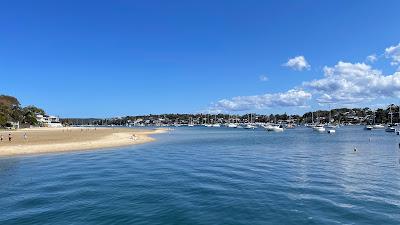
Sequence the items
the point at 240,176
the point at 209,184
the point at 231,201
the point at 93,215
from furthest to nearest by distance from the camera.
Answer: the point at 240,176
the point at 209,184
the point at 231,201
the point at 93,215

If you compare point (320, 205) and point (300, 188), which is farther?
point (300, 188)

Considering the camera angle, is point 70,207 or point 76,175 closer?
point 70,207

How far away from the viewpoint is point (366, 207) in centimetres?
2412

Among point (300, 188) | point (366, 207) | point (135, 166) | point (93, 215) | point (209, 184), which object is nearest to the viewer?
point (93, 215)

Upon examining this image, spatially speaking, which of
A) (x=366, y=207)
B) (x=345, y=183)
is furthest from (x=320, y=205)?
(x=345, y=183)

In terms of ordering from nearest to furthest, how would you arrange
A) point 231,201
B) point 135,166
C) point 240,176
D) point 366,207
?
1. point 366,207
2. point 231,201
3. point 240,176
4. point 135,166

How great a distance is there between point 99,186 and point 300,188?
1673 cm

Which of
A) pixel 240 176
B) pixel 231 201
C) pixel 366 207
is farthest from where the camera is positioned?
pixel 240 176

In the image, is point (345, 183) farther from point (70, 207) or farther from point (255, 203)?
point (70, 207)

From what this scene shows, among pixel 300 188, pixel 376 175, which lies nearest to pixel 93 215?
pixel 300 188

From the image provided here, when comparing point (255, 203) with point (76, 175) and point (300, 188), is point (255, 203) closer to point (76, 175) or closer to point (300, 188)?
point (300, 188)

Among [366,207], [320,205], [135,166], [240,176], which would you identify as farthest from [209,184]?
[135,166]

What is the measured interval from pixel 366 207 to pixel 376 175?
14.9m

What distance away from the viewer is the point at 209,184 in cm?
3284
